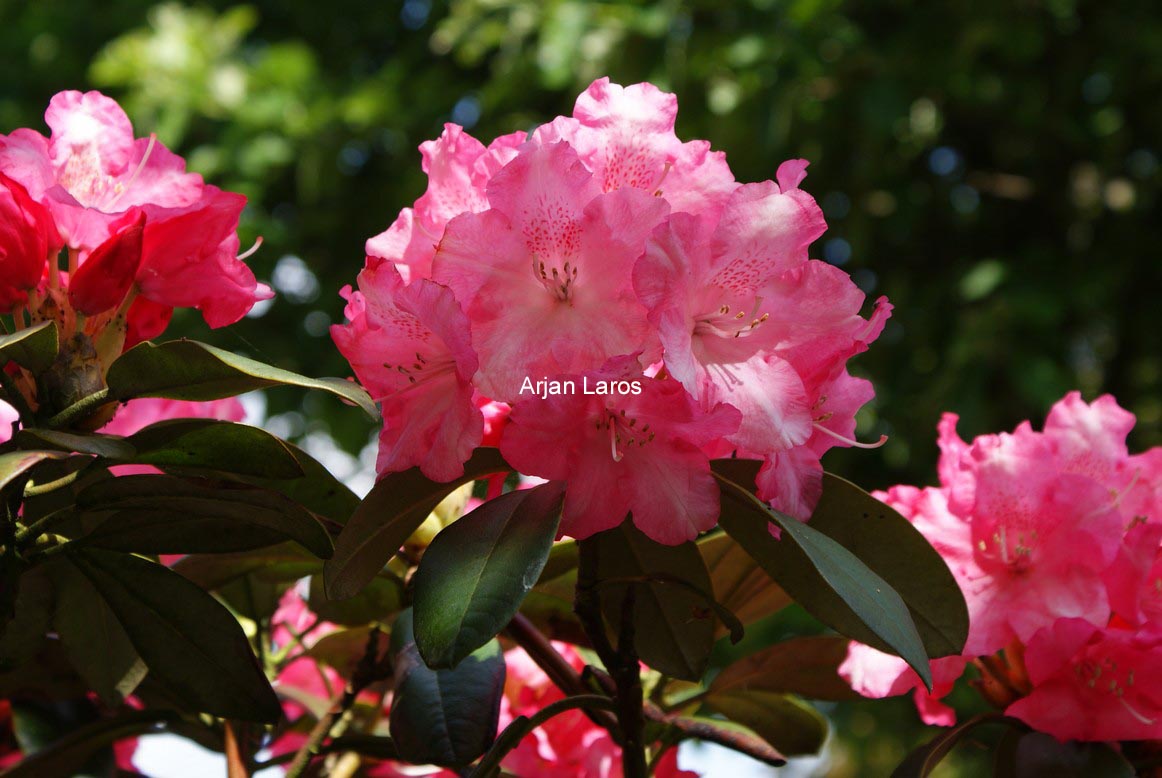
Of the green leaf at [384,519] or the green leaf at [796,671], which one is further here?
the green leaf at [796,671]

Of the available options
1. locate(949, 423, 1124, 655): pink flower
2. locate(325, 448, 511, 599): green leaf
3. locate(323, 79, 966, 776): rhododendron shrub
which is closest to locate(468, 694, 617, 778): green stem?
locate(323, 79, 966, 776): rhododendron shrub

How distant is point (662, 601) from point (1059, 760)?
0.72ft

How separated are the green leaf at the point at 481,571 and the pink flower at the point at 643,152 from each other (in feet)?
0.48

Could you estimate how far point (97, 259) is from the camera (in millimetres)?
590

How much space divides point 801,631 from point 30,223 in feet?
8.89

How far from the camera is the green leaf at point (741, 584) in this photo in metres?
0.71

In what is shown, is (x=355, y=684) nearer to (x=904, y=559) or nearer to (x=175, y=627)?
(x=175, y=627)

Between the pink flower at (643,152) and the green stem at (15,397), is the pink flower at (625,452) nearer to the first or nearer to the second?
the pink flower at (643,152)

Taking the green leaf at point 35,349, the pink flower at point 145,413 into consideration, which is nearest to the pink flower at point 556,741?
the pink flower at point 145,413

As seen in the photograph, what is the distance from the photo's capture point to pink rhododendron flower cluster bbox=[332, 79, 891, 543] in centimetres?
52

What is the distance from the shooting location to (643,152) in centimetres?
58

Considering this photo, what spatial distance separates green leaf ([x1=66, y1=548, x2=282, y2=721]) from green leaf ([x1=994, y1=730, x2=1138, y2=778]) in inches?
15.4

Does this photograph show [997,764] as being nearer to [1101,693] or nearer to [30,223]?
[1101,693]

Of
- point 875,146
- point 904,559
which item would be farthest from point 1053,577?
point 875,146
